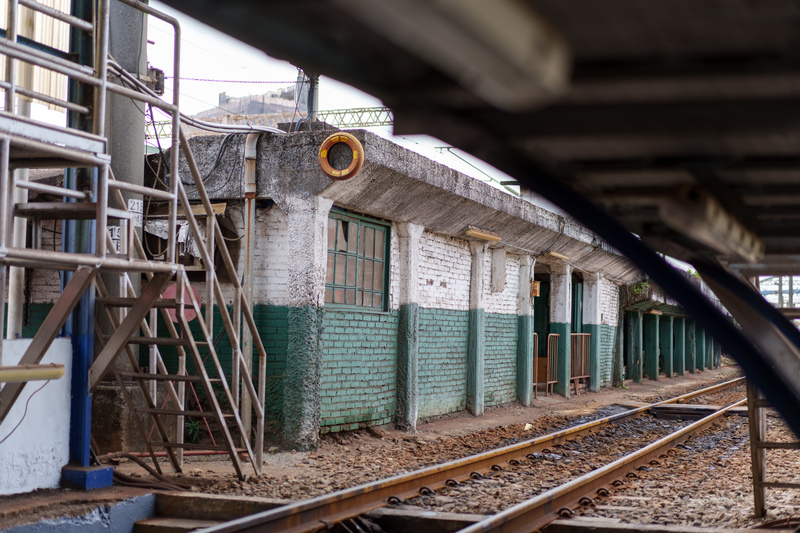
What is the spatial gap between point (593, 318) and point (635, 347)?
270 inches

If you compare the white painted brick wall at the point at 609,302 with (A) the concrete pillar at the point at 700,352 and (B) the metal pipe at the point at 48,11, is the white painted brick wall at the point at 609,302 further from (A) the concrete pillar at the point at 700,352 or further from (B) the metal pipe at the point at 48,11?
(B) the metal pipe at the point at 48,11

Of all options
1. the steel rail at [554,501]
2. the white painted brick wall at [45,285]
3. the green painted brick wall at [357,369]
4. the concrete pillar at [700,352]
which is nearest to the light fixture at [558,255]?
the green painted brick wall at [357,369]

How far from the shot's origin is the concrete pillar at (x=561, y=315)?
20391 mm

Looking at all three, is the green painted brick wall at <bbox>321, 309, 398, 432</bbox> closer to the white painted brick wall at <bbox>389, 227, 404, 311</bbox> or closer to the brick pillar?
the white painted brick wall at <bbox>389, 227, 404, 311</bbox>

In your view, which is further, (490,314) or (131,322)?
(490,314)

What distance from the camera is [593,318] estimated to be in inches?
909

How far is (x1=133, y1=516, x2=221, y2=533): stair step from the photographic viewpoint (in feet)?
21.4

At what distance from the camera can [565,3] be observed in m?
1.76

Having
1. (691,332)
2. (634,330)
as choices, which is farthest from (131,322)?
(691,332)

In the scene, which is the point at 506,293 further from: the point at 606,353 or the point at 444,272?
the point at 606,353

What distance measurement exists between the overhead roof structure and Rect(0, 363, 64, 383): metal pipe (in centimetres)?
428

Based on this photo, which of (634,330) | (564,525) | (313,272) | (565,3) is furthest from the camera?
(634,330)

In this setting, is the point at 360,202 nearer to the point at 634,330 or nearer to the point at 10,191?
the point at 10,191

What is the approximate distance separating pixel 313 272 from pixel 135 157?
259 cm
